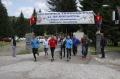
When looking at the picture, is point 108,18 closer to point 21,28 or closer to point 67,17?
point 67,17

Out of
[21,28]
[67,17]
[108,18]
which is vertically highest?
[108,18]

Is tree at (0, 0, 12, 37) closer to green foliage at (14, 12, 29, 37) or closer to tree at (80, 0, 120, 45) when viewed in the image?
green foliage at (14, 12, 29, 37)

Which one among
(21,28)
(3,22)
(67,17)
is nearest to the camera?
(67,17)

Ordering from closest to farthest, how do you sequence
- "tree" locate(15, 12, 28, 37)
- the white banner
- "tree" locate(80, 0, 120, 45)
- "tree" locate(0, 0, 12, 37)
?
the white banner → "tree" locate(80, 0, 120, 45) → "tree" locate(0, 0, 12, 37) → "tree" locate(15, 12, 28, 37)

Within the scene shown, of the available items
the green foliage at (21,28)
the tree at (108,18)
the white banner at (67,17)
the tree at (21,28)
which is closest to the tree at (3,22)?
the tree at (21,28)

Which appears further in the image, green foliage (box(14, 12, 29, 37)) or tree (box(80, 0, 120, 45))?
green foliage (box(14, 12, 29, 37))

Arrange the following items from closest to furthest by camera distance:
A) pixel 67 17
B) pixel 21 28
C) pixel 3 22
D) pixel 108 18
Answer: pixel 67 17 < pixel 108 18 < pixel 3 22 < pixel 21 28

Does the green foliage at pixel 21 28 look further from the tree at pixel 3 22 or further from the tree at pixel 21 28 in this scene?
the tree at pixel 3 22

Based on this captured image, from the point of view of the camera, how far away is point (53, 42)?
94.7 feet

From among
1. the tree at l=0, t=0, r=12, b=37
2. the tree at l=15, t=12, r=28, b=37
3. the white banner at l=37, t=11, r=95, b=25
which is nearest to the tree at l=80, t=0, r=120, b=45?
the white banner at l=37, t=11, r=95, b=25

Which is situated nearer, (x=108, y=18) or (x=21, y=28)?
(x=108, y=18)

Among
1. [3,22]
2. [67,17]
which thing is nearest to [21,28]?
[3,22]

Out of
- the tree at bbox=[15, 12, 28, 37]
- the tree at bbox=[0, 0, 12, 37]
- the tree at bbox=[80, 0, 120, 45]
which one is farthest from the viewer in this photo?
the tree at bbox=[15, 12, 28, 37]

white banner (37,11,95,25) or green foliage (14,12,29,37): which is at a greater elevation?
white banner (37,11,95,25)
